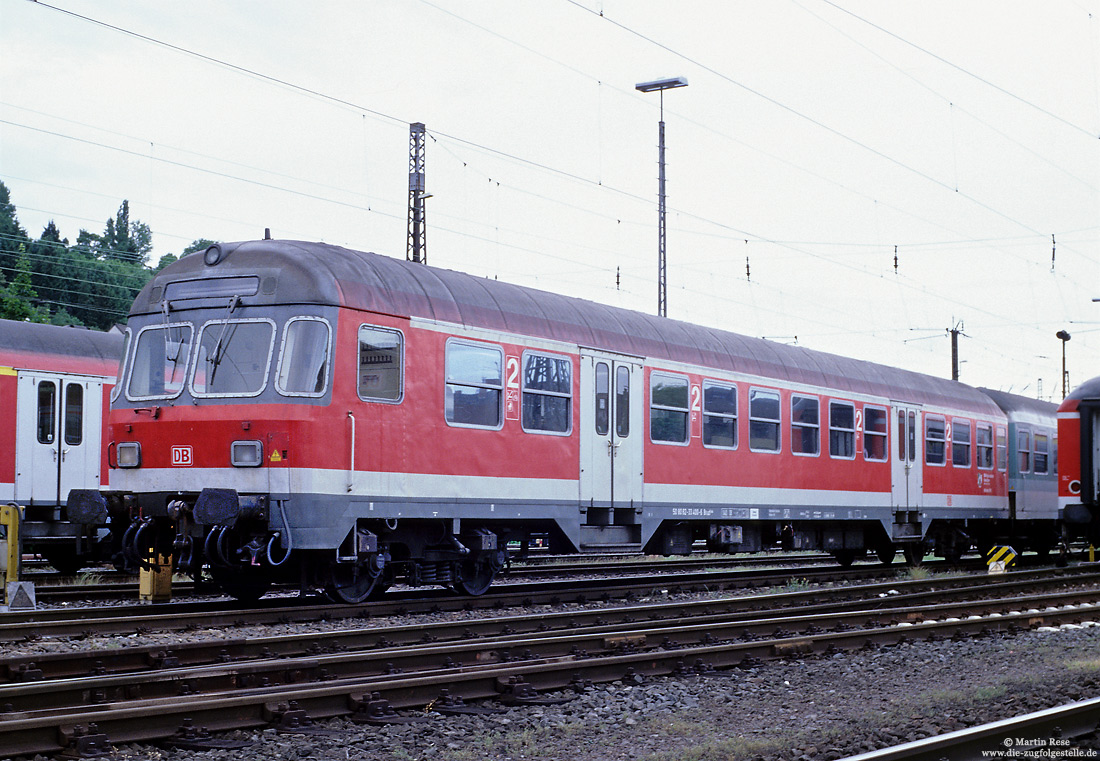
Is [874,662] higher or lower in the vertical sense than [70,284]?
lower

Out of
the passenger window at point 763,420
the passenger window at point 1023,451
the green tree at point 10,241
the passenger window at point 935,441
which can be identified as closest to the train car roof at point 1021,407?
the passenger window at point 1023,451

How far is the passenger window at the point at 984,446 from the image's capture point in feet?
78.3

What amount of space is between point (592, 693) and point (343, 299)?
5.11 metres

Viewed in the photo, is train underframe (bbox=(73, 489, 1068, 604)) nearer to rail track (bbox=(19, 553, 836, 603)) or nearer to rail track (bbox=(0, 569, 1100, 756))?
rail track (bbox=(19, 553, 836, 603))

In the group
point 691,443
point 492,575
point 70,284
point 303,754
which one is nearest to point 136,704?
point 303,754

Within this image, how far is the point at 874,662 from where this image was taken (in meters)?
9.77

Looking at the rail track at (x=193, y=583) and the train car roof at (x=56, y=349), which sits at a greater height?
the train car roof at (x=56, y=349)

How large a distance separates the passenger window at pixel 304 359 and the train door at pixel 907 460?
1268 cm

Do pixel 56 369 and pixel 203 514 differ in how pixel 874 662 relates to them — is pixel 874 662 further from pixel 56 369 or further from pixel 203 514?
pixel 56 369

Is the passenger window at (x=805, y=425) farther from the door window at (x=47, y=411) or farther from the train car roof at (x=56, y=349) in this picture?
the door window at (x=47, y=411)

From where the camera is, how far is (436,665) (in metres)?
8.54

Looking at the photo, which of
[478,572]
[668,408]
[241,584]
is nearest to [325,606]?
[241,584]

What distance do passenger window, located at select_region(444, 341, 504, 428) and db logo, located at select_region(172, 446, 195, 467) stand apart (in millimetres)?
2636

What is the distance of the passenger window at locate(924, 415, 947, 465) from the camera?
22.0 meters
